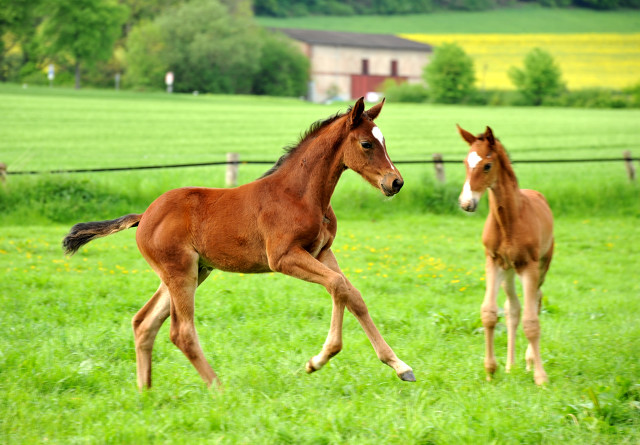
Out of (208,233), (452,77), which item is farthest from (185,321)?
(452,77)

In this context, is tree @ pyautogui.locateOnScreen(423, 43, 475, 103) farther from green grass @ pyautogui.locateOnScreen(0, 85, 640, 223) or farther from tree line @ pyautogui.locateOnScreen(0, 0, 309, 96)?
green grass @ pyautogui.locateOnScreen(0, 85, 640, 223)

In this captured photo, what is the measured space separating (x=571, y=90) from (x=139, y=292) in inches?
3090

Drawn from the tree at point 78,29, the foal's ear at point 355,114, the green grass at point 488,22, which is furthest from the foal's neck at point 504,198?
the green grass at point 488,22

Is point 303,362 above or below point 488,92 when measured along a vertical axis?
below

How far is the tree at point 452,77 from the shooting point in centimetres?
8100

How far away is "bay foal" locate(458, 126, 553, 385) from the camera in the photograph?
566 cm

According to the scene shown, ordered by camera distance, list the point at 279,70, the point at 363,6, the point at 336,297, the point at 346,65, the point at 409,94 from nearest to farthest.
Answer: the point at 336,297 → the point at 409,94 → the point at 279,70 → the point at 346,65 → the point at 363,6

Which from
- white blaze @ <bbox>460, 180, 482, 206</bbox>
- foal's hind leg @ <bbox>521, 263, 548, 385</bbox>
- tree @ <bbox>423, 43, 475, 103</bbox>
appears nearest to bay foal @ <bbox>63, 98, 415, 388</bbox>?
white blaze @ <bbox>460, 180, 482, 206</bbox>

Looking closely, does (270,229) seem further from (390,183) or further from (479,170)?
(479,170)

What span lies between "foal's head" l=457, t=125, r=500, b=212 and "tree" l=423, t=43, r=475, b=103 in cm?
7653

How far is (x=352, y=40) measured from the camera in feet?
340

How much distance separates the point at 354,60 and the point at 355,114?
100021 millimetres

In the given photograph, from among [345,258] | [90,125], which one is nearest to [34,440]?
[345,258]

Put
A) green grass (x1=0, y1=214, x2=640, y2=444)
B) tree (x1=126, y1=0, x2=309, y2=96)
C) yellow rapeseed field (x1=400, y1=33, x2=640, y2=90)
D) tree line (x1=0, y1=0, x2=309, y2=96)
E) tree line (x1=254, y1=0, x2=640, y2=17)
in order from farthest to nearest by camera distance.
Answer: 1. tree line (x1=254, y1=0, x2=640, y2=17)
2. tree (x1=126, y1=0, x2=309, y2=96)
3. yellow rapeseed field (x1=400, y1=33, x2=640, y2=90)
4. tree line (x1=0, y1=0, x2=309, y2=96)
5. green grass (x1=0, y1=214, x2=640, y2=444)
